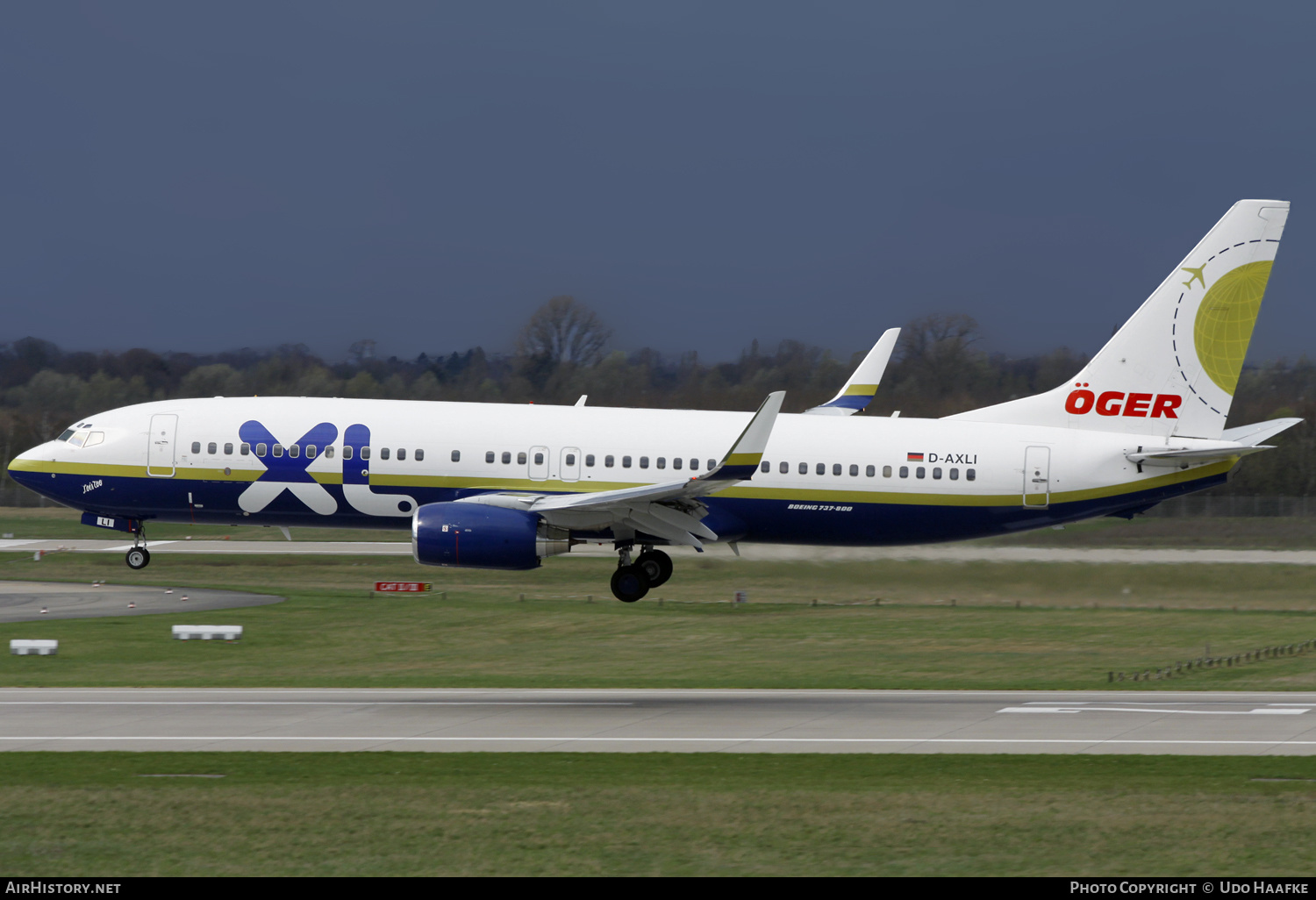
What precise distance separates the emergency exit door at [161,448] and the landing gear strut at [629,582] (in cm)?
1192

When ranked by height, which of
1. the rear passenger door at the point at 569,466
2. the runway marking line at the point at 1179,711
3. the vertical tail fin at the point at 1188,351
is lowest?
the runway marking line at the point at 1179,711

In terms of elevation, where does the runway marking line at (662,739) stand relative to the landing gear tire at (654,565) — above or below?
below

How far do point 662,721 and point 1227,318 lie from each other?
62.0ft

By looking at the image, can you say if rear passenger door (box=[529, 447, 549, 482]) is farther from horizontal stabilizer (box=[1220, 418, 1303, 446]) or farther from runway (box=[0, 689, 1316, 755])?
horizontal stabilizer (box=[1220, 418, 1303, 446])

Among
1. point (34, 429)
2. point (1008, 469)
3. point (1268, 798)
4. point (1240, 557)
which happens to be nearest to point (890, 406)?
point (1240, 557)

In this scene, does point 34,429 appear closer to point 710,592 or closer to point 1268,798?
point 710,592

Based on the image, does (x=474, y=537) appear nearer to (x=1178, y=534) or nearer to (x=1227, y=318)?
(x=1227, y=318)

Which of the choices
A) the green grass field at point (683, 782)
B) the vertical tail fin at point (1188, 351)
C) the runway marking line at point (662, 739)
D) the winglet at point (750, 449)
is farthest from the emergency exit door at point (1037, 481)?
the runway marking line at point (662, 739)

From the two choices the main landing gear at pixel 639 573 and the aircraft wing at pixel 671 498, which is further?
the main landing gear at pixel 639 573

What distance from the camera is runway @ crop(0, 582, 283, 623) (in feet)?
150

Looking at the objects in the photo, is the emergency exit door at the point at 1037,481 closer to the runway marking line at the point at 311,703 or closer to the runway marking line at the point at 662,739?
the runway marking line at the point at 662,739

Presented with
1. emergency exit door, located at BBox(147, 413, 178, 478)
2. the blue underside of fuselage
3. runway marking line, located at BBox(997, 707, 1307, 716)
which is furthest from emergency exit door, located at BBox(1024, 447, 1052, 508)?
emergency exit door, located at BBox(147, 413, 178, 478)

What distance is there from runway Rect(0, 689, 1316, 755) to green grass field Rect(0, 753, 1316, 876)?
135cm

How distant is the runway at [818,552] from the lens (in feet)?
134
